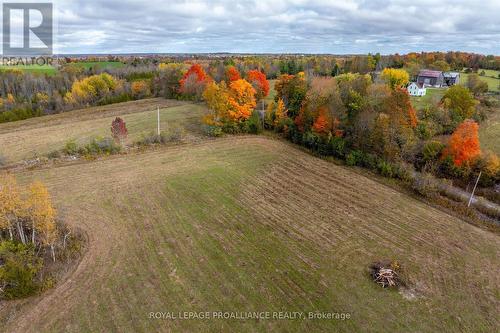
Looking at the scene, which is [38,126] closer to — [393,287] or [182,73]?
[182,73]

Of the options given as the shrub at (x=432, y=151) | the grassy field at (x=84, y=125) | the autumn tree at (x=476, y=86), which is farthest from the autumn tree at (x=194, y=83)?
the autumn tree at (x=476, y=86)

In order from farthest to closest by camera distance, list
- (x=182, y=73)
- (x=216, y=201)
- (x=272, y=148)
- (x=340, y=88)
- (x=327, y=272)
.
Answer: (x=182, y=73), (x=340, y=88), (x=272, y=148), (x=216, y=201), (x=327, y=272)

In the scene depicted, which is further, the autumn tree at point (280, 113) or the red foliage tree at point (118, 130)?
the autumn tree at point (280, 113)

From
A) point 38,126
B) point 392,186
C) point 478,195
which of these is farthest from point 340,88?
point 38,126

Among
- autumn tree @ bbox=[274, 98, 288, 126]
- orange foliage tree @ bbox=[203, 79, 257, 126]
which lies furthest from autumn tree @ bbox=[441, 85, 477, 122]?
orange foliage tree @ bbox=[203, 79, 257, 126]

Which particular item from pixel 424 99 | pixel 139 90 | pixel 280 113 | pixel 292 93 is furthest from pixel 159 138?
pixel 424 99

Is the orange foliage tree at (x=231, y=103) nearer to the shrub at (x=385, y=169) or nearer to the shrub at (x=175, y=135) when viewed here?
the shrub at (x=175, y=135)
